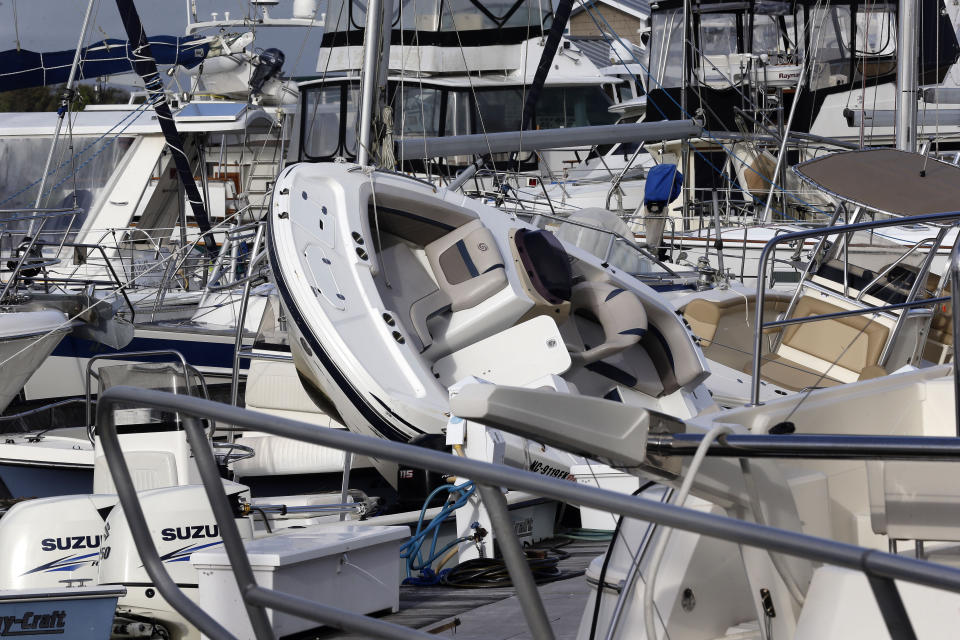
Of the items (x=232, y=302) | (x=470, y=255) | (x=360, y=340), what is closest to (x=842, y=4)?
(x=232, y=302)

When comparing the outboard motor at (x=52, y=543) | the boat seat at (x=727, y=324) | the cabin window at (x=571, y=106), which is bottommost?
the boat seat at (x=727, y=324)

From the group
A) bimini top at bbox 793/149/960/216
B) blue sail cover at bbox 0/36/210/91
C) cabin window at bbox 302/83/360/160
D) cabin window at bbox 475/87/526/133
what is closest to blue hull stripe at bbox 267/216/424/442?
bimini top at bbox 793/149/960/216

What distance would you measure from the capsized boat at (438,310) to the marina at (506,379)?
2 cm

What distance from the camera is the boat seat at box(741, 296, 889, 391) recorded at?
26.0 ft

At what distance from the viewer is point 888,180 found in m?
7.18

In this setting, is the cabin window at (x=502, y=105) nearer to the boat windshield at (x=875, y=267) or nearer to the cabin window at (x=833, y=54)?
the cabin window at (x=833, y=54)

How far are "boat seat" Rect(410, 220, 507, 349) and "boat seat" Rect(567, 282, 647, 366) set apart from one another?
23.3 inches

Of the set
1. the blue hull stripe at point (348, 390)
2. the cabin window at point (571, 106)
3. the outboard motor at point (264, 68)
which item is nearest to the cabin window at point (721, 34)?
the cabin window at point (571, 106)

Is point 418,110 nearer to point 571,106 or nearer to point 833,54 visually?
point 571,106

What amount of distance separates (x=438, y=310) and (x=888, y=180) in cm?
280

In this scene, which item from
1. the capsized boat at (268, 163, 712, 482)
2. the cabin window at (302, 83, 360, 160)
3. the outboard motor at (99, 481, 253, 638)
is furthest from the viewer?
the cabin window at (302, 83, 360, 160)

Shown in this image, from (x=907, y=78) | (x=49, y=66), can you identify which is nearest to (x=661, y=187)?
(x=907, y=78)

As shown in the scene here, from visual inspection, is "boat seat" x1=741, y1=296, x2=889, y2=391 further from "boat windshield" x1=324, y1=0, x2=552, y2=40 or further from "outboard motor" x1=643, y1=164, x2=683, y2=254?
"boat windshield" x1=324, y1=0, x2=552, y2=40

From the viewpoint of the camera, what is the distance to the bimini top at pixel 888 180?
6988mm
